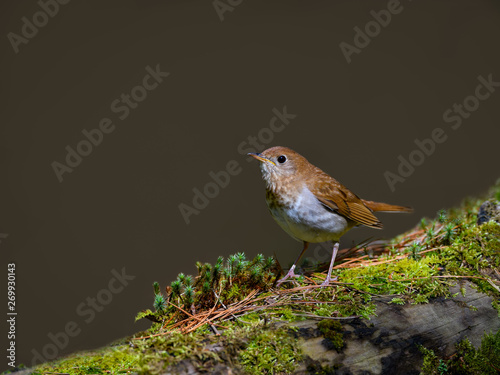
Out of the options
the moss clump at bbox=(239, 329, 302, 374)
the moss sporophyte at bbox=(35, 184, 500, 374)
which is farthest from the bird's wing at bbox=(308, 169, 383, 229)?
the moss clump at bbox=(239, 329, 302, 374)

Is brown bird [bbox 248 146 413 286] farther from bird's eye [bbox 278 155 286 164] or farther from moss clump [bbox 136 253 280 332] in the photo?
moss clump [bbox 136 253 280 332]

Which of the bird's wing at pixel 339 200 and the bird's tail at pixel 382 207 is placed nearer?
the bird's wing at pixel 339 200

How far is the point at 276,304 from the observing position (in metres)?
2.80

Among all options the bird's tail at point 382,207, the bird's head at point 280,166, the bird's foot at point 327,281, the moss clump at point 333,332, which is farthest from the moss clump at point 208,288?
the bird's tail at point 382,207

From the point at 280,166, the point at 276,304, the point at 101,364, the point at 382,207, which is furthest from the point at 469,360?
the point at 101,364

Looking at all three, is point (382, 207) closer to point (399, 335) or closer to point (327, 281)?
point (327, 281)

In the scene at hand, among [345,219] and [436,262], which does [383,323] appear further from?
[345,219]

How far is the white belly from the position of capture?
3.69 m

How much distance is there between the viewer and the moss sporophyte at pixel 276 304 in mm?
2262

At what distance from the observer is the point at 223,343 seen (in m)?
2.30

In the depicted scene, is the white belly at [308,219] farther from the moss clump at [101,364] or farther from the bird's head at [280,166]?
the moss clump at [101,364]

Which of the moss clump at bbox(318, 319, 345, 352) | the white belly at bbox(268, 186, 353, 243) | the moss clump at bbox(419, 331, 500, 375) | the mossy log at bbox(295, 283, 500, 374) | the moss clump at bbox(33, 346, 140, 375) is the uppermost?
the moss clump at bbox(33, 346, 140, 375)

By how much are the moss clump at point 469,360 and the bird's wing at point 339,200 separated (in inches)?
62.6

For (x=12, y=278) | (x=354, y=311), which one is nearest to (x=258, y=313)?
(x=354, y=311)
